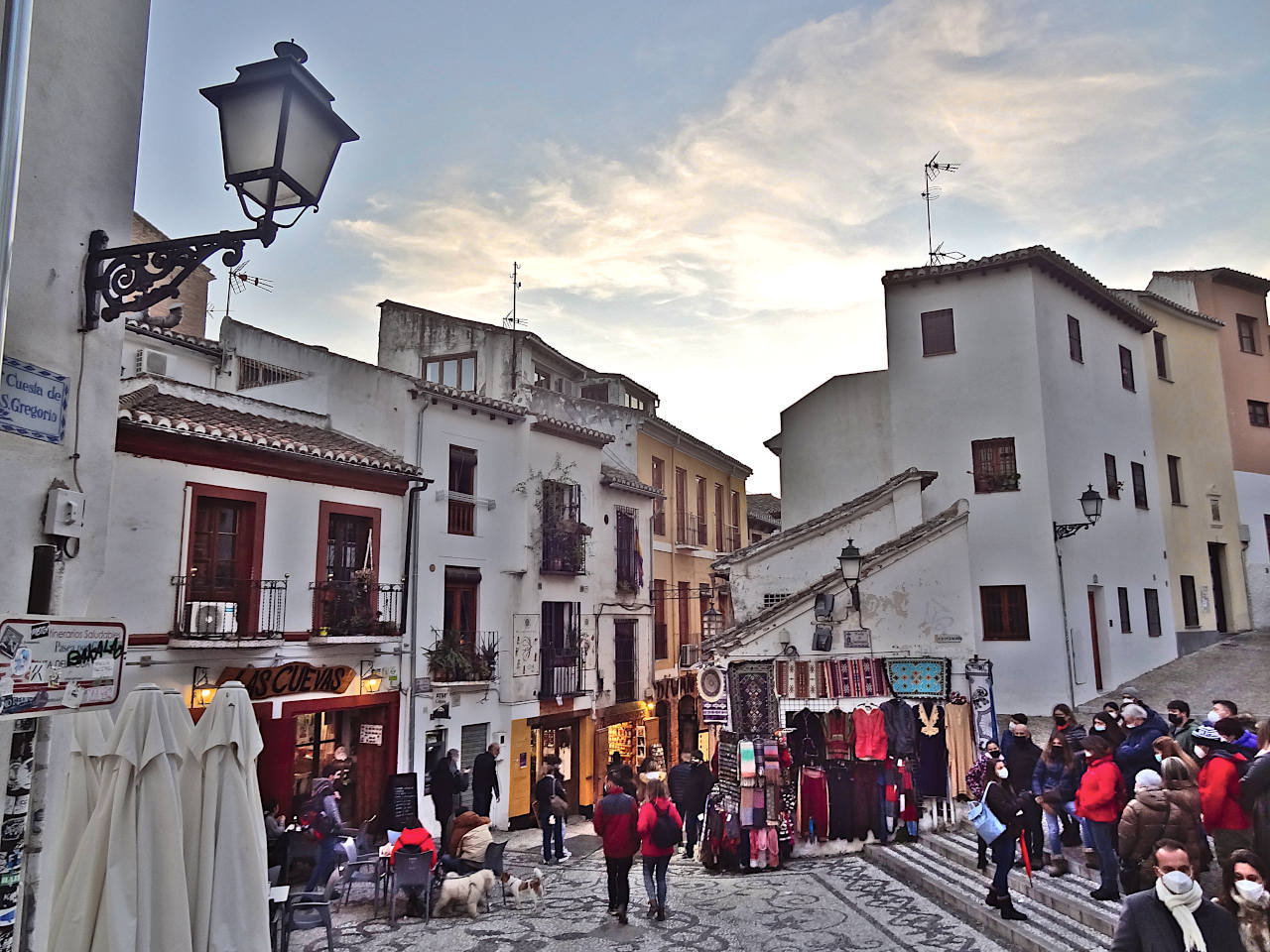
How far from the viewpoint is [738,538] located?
34094mm

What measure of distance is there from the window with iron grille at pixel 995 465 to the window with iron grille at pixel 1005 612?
2.17 meters

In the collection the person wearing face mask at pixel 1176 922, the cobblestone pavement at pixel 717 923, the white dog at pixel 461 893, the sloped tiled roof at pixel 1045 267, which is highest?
the sloped tiled roof at pixel 1045 267

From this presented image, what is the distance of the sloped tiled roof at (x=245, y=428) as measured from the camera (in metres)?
13.5

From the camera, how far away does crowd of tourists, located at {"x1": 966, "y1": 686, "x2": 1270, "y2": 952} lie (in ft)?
17.1

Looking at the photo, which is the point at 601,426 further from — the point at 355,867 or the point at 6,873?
the point at 6,873

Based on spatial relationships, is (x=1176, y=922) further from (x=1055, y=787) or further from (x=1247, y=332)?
(x=1247, y=332)

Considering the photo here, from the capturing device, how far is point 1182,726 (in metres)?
9.97

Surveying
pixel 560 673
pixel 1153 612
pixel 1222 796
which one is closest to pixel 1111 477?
pixel 1153 612

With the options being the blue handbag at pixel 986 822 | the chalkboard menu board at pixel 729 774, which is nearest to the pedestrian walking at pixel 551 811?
the chalkboard menu board at pixel 729 774

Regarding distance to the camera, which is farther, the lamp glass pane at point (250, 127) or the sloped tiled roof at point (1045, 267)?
the sloped tiled roof at point (1045, 267)

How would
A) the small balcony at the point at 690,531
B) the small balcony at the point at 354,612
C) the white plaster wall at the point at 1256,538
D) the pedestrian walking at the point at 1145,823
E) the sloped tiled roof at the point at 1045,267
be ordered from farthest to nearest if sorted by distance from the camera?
the small balcony at the point at 690,531, the white plaster wall at the point at 1256,538, the sloped tiled roof at the point at 1045,267, the small balcony at the point at 354,612, the pedestrian walking at the point at 1145,823

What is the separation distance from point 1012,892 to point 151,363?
16.9 metres

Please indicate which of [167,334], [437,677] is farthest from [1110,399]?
[167,334]

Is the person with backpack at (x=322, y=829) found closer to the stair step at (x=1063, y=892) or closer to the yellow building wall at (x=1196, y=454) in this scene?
the stair step at (x=1063, y=892)
